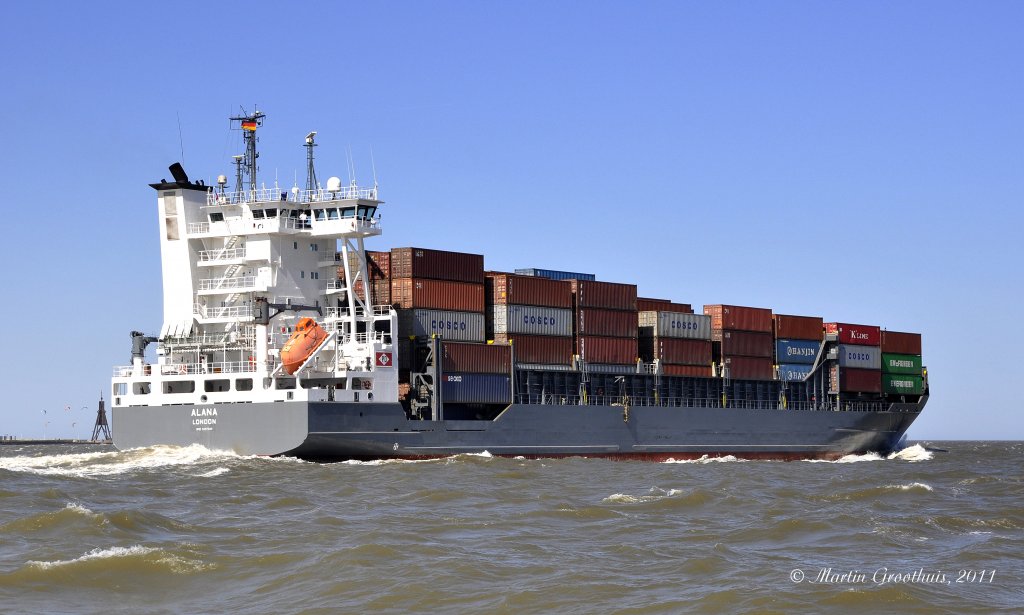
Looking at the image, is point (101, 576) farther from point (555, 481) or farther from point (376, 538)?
point (555, 481)

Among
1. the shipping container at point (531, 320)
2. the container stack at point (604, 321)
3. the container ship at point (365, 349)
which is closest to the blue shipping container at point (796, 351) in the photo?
the container ship at point (365, 349)

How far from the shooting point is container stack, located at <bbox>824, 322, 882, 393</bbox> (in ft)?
206

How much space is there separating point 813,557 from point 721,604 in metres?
→ 4.42

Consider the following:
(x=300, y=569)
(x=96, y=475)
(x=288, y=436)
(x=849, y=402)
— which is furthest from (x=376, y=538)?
(x=849, y=402)

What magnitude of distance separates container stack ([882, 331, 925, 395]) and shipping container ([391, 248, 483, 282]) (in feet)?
92.7

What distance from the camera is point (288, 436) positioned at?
134 ft

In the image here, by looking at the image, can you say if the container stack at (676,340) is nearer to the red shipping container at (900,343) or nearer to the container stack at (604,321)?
the container stack at (604,321)

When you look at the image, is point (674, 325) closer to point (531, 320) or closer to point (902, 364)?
point (531, 320)

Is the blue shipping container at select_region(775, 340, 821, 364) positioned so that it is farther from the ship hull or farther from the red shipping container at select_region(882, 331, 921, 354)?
the red shipping container at select_region(882, 331, 921, 354)

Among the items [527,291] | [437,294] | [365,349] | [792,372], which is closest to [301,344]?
[365,349]

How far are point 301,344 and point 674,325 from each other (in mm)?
20746

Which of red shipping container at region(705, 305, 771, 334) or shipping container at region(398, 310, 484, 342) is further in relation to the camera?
red shipping container at region(705, 305, 771, 334)

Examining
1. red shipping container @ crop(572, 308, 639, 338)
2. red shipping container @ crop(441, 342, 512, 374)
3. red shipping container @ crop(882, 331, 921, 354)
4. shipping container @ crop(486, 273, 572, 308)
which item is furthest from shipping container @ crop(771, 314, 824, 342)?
red shipping container @ crop(441, 342, 512, 374)

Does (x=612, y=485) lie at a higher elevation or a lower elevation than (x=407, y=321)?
lower
